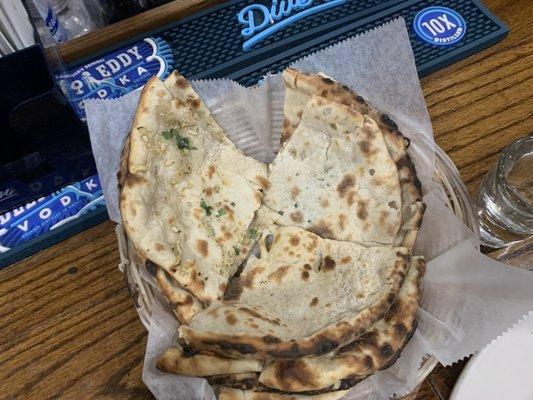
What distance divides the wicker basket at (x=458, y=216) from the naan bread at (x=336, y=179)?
127 mm

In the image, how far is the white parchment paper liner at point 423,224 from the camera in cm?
87

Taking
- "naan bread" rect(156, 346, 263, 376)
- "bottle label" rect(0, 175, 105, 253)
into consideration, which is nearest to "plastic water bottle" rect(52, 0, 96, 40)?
"bottle label" rect(0, 175, 105, 253)

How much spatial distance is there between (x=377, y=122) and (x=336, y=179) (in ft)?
0.43

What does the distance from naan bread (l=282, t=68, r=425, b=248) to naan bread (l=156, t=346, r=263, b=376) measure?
0.35m

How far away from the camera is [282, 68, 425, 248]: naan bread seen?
970 millimetres

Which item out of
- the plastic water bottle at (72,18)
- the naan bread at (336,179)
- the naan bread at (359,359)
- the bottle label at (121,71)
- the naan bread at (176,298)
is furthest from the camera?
the plastic water bottle at (72,18)

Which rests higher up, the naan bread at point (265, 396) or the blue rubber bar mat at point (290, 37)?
the blue rubber bar mat at point (290, 37)

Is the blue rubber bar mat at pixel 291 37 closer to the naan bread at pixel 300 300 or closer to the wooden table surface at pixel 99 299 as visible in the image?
the wooden table surface at pixel 99 299

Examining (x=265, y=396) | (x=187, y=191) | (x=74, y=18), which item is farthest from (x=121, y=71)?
(x=265, y=396)

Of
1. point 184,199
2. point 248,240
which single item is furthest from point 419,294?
point 184,199

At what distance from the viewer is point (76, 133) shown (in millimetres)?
1180

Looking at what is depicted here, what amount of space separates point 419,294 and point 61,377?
65 cm

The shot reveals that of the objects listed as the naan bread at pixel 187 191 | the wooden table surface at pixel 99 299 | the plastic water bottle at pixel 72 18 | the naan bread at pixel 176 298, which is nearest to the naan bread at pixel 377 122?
the naan bread at pixel 187 191

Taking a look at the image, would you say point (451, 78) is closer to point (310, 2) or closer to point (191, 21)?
point (310, 2)
